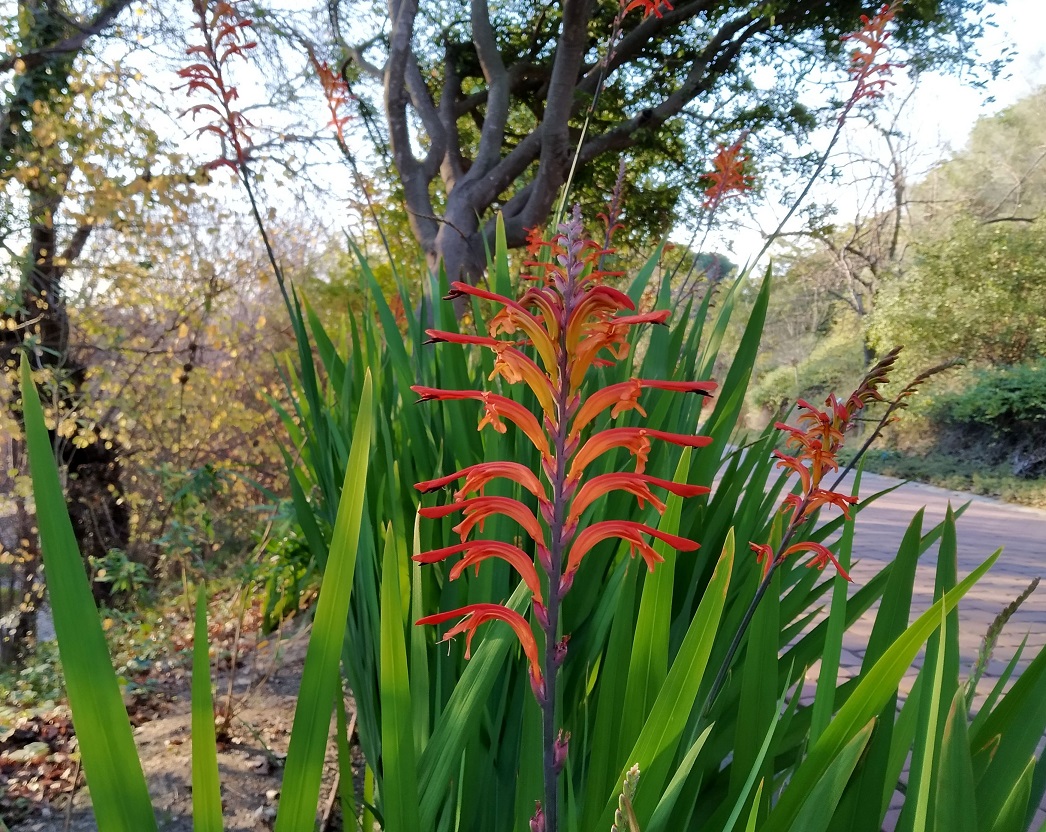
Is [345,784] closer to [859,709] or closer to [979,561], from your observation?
[859,709]

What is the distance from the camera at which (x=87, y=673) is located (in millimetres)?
512

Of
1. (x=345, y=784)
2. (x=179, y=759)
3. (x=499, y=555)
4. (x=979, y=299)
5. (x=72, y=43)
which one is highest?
(x=72, y=43)

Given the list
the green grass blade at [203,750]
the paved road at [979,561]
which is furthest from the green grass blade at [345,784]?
the paved road at [979,561]

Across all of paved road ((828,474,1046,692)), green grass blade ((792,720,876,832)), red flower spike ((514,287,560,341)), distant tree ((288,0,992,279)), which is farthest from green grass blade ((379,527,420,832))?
distant tree ((288,0,992,279))

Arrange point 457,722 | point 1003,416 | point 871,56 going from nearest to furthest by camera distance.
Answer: point 457,722 → point 871,56 → point 1003,416

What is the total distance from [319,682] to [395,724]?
0.12 m

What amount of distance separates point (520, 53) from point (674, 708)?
10.9 metres

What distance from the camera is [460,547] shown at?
0.60m

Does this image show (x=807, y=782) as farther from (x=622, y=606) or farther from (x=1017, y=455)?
(x=1017, y=455)

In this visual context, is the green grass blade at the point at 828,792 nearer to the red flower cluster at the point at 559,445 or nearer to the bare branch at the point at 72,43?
the red flower cluster at the point at 559,445

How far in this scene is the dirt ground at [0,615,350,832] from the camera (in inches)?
85.3

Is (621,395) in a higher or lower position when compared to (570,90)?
lower

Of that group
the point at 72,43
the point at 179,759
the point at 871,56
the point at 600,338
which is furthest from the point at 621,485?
the point at 72,43

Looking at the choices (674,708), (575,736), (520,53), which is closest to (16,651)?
(575,736)
